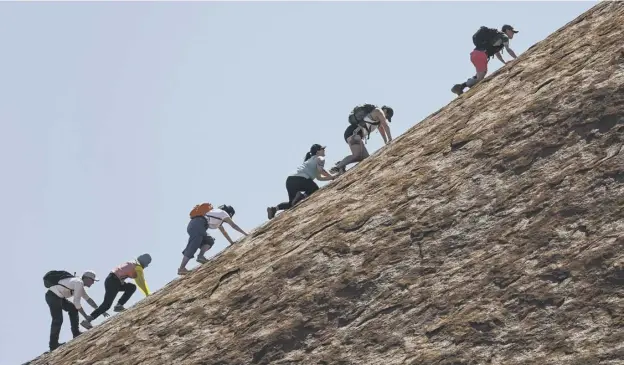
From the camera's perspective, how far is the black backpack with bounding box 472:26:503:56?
97.2ft

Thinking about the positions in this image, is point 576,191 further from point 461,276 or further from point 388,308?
point 388,308

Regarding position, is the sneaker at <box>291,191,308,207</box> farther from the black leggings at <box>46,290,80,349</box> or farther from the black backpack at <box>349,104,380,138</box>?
the black leggings at <box>46,290,80,349</box>

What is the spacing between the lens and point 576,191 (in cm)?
2172

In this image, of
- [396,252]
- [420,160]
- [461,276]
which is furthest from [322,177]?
[461,276]

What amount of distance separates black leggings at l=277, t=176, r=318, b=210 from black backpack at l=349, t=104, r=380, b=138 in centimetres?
213

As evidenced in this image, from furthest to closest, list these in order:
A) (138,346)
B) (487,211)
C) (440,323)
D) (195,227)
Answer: (195,227) < (138,346) < (487,211) < (440,323)

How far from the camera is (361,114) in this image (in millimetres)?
28594

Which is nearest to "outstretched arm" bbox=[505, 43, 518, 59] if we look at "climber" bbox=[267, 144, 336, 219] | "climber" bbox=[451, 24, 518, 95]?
"climber" bbox=[451, 24, 518, 95]

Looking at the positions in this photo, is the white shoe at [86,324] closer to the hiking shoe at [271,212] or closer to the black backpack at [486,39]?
the hiking shoe at [271,212]

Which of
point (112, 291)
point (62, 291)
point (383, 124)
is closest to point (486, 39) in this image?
point (383, 124)

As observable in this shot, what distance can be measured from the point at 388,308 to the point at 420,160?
530 centimetres

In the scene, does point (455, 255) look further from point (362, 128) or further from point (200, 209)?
point (200, 209)

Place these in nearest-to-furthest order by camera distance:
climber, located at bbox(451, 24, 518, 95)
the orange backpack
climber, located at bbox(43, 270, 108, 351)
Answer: climber, located at bbox(43, 270, 108, 351), the orange backpack, climber, located at bbox(451, 24, 518, 95)

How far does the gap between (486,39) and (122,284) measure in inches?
497
